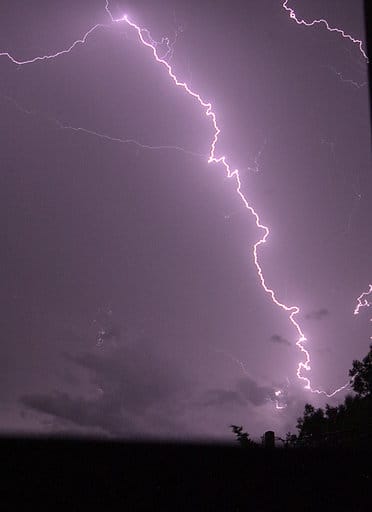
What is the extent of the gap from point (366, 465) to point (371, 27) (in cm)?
176

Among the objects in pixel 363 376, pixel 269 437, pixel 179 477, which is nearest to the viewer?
pixel 179 477

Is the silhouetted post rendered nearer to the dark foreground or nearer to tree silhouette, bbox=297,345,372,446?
the dark foreground

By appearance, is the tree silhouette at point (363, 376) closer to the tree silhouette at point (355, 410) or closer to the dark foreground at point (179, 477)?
the tree silhouette at point (355, 410)

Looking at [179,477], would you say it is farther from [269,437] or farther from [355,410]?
[355,410]

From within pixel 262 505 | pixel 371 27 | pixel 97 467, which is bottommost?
pixel 262 505

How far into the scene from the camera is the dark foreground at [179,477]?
1583 mm

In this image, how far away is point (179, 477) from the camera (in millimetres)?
1838

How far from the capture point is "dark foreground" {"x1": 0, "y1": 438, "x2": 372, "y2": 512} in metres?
1.58

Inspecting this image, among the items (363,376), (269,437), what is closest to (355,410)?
(363,376)

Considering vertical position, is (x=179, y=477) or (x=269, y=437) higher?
(x=269, y=437)

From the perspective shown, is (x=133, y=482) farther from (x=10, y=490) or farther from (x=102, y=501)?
(x=10, y=490)

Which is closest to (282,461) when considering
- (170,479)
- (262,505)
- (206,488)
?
(262,505)

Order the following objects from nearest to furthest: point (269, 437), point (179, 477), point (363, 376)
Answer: point (179, 477)
point (269, 437)
point (363, 376)

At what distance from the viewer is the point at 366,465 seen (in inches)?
86.3
